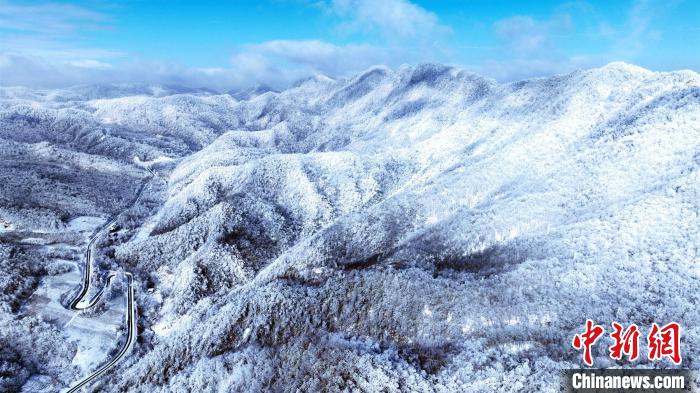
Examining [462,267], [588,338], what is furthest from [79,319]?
[588,338]

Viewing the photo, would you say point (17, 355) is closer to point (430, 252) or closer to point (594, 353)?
point (430, 252)

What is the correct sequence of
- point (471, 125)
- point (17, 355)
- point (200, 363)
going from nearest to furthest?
point (200, 363) < point (17, 355) < point (471, 125)

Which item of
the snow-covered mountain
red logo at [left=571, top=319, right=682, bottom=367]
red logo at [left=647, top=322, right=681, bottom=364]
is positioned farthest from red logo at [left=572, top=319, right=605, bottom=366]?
red logo at [left=647, top=322, right=681, bottom=364]

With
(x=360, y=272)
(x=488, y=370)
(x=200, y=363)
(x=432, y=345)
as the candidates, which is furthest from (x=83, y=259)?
(x=488, y=370)

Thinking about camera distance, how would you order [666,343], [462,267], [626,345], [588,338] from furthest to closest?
[462,267] < [588,338] < [626,345] < [666,343]

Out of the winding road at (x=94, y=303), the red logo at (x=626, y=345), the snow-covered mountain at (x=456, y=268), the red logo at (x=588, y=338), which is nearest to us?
the red logo at (x=626, y=345)

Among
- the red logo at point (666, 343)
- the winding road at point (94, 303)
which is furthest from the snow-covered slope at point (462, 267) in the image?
the winding road at point (94, 303)

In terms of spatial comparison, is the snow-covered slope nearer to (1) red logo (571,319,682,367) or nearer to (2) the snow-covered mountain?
(2) the snow-covered mountain

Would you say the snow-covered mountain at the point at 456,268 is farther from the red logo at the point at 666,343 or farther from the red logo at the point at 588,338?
the red logo at the point at 666,343

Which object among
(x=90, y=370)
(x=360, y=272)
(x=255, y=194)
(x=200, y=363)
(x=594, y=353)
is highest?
(x=255, y=194)

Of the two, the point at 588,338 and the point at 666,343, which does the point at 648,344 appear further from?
the point at 588,338

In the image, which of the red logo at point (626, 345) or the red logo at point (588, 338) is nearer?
the red logo at point (626, 345)
